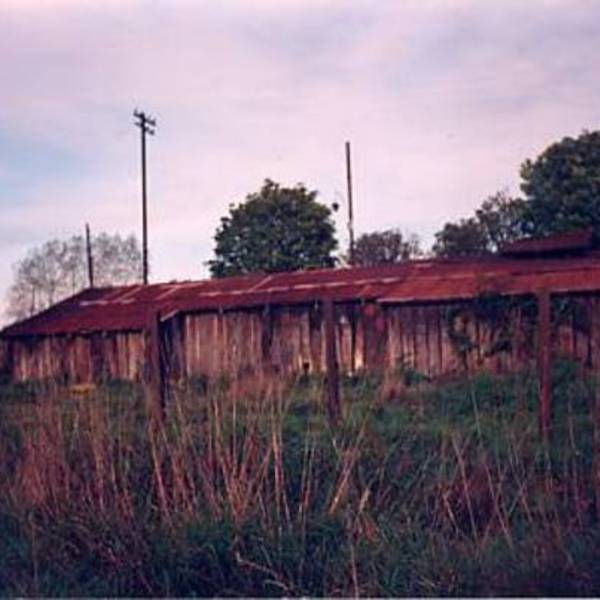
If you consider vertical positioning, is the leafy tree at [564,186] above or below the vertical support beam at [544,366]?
above

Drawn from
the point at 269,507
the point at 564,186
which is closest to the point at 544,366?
the point at 269,507

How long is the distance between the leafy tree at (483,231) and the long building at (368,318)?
20693 mm

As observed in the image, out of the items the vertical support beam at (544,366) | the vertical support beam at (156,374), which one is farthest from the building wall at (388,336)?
the vertical support beam at (544,366)

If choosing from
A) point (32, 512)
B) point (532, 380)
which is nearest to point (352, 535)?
point (32, 512)

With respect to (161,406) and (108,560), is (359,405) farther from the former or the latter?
(108,560)

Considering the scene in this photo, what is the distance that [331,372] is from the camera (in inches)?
335

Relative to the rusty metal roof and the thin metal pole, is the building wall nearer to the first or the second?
the rusty metal roof

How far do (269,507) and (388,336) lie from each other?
17.1 metres

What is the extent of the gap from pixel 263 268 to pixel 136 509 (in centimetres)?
3869

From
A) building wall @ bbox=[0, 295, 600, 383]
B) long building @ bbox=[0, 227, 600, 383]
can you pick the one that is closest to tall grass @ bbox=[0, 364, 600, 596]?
long building @ bbox=[0, 227, 600, 383]

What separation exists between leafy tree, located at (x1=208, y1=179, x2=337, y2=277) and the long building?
47.9 ft

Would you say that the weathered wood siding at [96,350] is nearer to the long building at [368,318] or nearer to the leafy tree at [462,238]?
the long building at [368,318]

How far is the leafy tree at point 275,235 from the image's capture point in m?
44.7

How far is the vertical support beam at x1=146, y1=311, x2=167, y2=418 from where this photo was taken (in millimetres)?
7273
